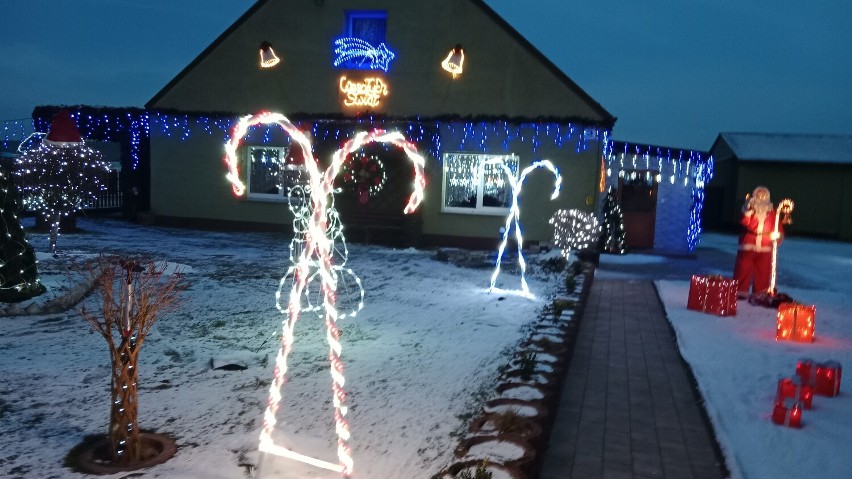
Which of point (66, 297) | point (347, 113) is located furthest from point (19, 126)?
point (66, 297)

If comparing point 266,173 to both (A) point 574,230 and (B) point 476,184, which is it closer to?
(B) point 476,184

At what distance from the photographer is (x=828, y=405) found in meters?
5.67

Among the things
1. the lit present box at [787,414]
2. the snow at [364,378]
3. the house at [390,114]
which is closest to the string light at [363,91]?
the house at [390,114]

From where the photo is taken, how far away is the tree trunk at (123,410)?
4.00 metres

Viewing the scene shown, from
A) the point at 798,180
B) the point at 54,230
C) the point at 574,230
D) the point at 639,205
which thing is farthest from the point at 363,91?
the point at 798,180

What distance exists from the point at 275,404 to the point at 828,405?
15.4 feet

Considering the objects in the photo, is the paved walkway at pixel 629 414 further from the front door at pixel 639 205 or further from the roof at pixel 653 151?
the front door at pixel 639 205

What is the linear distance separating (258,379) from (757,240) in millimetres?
8106

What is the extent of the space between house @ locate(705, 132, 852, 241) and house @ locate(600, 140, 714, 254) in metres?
13.4

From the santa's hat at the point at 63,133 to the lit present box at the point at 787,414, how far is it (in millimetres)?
12319

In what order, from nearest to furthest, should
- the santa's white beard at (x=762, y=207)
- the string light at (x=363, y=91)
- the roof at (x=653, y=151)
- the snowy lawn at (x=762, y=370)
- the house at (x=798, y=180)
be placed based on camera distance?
the snowy lawn at (x=762, y=370) → the santa's white beard at (x=762, y=207) → the string light at (x=363, y=91) → the roof at (x=653, y=151) → the house at (x=798, y=180)

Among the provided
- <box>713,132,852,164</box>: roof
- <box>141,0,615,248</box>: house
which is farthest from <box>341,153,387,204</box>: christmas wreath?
<box>713,132,852,164</box>: roof

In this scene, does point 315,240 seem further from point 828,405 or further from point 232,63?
point 232,63

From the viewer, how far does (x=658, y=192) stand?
17.5m
